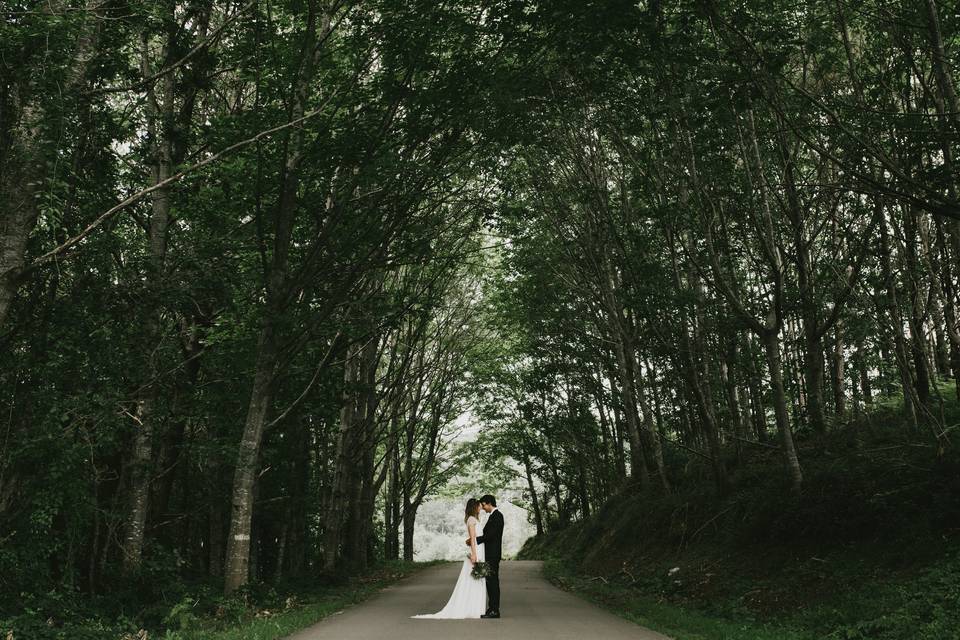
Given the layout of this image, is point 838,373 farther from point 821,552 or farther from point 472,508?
point 472,508

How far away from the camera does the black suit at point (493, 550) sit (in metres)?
11.1

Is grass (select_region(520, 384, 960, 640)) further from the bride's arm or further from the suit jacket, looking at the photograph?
the bride's arm

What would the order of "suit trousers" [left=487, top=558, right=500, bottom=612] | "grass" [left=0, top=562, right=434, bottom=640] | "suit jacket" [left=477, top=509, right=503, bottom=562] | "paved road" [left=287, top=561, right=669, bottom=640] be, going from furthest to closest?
1. "suit jacket" [left=477, top=509, right=503, bottom=562]
2. "suit trousers" [left=487, top=558, right=500, bottom=612]
3. "paved road" [left=287, top=561, right=669, bottom=640]
4. "grass" [left=0, top=562, right=434, bottom=640]

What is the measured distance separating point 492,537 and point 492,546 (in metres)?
0.20

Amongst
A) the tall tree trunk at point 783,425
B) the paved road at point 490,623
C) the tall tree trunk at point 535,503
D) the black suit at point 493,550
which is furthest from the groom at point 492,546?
the tall tree trunk at point 535,503

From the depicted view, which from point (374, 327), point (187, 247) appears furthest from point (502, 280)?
point (187, 247)

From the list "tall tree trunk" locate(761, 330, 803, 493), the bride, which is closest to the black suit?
the bride

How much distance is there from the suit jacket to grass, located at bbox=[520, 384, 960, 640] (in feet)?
7.86

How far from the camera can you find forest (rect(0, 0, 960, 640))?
9227 millimetres

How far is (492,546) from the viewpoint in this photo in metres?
11.5

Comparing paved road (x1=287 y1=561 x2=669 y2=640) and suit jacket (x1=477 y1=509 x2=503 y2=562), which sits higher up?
suit jacket (x1=477 y1=509 x2=503 y2=562)

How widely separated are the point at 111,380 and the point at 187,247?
3270mm

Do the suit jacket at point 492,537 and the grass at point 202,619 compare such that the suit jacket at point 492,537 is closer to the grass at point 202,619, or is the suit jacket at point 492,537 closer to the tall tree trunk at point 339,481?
the grass at point 202,619

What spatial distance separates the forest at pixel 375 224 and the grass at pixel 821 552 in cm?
12
